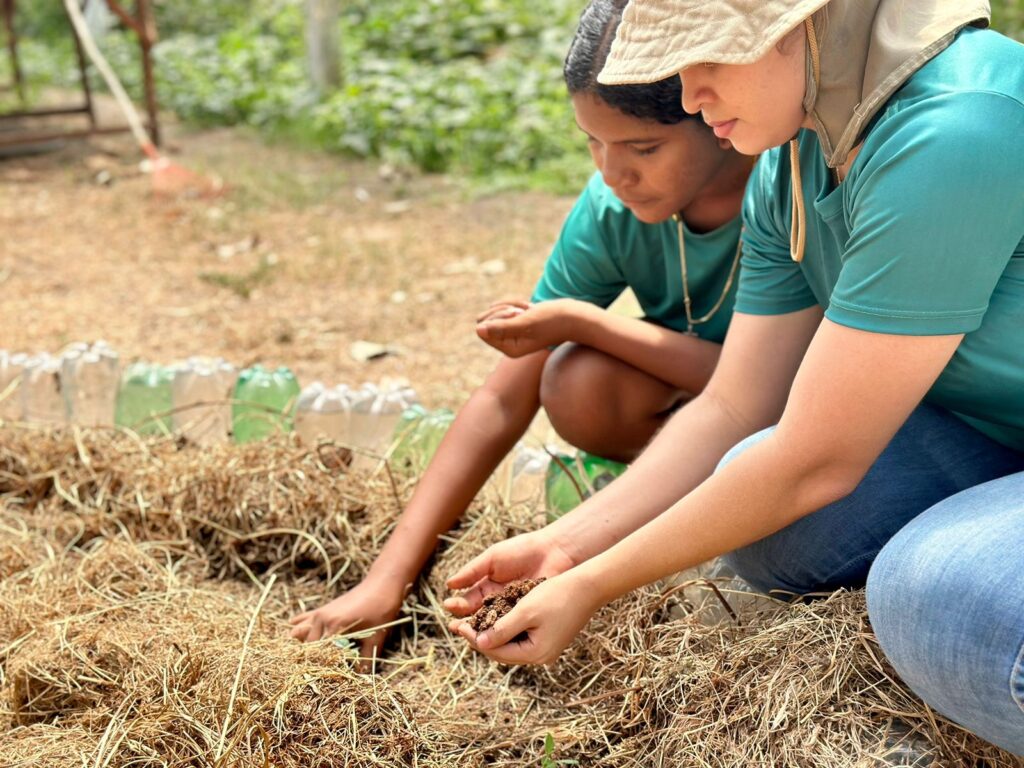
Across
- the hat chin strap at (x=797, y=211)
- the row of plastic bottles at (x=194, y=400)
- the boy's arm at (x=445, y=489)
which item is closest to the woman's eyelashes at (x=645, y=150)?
the hat chin strap at (x=797, y=211)

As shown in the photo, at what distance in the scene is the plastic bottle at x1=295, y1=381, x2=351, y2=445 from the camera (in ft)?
7.88

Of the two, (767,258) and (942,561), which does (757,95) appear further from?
(942,561)

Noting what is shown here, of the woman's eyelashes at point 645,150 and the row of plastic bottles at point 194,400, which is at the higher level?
the woman's eyelashes at point 645,150

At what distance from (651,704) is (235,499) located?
0.98m

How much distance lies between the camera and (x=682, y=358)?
6.63 feet

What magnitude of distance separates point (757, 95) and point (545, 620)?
26.4 inches

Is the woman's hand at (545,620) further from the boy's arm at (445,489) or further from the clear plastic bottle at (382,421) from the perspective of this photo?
the clear plastic bottle at (382,421)

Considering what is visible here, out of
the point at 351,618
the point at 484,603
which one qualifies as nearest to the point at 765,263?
the point at 484,603

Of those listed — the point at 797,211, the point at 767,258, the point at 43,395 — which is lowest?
the point at 43,395

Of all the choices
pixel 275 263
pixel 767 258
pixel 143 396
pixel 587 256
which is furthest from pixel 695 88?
pixel 275 263

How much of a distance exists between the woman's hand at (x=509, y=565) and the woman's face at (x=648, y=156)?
0.58m

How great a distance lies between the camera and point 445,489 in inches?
79.2

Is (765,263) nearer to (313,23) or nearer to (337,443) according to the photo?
(337,443)

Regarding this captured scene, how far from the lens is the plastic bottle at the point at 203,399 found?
99.0 inches
